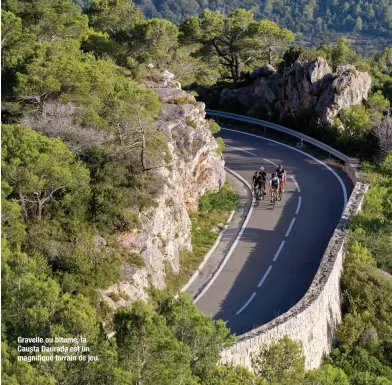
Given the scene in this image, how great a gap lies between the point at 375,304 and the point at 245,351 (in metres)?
7.10

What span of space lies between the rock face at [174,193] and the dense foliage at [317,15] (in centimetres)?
12273

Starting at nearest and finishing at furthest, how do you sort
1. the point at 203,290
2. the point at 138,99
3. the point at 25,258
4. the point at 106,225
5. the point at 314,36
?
1. the point at 25,258
2. the point at 106,225
3. the point at 203,290
4. the point at 138,99
5. the point at 314,36

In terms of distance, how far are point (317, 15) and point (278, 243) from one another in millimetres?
148145

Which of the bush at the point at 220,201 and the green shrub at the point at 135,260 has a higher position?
the bush at the point at 220,201

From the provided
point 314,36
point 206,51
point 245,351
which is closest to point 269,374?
point 245,351

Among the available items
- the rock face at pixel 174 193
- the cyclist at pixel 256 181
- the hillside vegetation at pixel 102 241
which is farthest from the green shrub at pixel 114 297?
the cyclist at pixel 256 181

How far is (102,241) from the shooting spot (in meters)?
21.2

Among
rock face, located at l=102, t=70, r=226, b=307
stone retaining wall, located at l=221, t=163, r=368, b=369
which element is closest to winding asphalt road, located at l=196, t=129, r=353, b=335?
stone retaining wall, located at l=221, t=163, r=368, b=369

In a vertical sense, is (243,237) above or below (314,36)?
below

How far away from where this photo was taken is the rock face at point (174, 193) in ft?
71.7

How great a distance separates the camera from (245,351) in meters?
18.5

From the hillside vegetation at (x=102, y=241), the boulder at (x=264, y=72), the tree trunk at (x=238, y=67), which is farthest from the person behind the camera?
the tree trunk at (x=238, y=67)

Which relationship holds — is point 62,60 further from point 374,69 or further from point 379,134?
point 374,69

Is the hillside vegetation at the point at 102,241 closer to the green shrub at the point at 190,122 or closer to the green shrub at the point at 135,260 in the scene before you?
the green shrub at the point at 135,260
